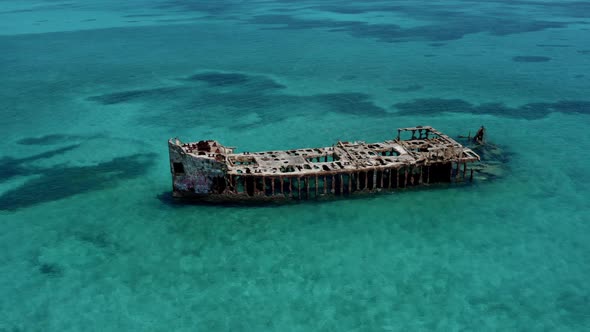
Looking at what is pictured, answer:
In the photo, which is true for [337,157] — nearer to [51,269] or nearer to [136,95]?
[51,269]

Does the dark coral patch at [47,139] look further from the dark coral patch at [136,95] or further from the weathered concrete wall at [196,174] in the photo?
the weathered concrete wall at [196,174]

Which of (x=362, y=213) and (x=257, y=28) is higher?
(x=257, y=28)

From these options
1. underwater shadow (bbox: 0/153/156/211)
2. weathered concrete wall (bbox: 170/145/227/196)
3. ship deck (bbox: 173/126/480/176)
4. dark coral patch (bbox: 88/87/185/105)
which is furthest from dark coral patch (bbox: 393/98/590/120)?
underwater shadow (bbox: 0/153/156/211)

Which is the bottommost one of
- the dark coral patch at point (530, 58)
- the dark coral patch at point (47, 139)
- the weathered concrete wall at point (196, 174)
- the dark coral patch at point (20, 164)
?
the dark coral patch at point (20, 164)

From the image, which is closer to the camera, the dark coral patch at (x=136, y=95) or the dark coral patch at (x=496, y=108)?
the dark coral patch at (x=496, y=108)

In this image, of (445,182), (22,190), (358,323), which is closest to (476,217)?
(445,182)

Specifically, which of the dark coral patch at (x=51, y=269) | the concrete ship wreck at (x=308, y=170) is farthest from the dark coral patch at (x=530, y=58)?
the dark coral patch at (x=51, y=269)

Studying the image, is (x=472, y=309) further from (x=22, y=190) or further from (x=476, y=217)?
(x=22, y=190)
